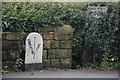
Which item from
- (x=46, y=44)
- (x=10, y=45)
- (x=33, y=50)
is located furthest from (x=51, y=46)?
(x=10, y=45)

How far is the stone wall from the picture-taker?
627cm

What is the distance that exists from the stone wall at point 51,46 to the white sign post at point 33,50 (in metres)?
0.24

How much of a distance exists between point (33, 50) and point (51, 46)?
1.94 feet

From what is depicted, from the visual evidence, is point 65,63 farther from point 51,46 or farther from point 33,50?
point 33,50

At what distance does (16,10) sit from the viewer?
652 centimetres

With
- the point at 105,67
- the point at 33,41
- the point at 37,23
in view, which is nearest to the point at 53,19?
the point at 37,23

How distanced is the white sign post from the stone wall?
0.80 ft

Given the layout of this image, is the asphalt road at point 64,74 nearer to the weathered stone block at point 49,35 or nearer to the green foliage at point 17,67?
the green foliage at point 17,67

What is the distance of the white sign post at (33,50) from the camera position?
6090mm

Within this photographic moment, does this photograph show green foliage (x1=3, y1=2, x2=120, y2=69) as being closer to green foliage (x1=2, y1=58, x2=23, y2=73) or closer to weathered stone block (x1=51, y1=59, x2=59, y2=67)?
weathered stone block (x1=51, y1=59, x2=59, y2=67)

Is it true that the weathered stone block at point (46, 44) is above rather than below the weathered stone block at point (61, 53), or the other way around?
above

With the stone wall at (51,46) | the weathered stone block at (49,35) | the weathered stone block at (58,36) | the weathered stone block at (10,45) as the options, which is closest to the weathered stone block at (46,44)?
the stone wall at (51,46)

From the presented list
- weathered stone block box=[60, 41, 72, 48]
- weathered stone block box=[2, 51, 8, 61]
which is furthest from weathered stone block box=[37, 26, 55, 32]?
weathered stone block box=[2, 51, 8, 61]

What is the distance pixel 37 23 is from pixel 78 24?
49.9 inches
